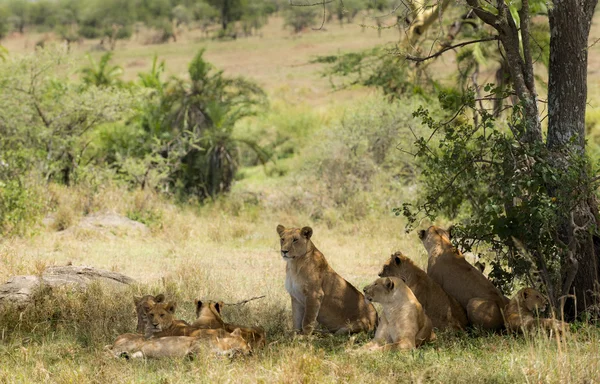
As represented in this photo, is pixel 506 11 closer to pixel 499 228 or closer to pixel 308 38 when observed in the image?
pixel 499 228

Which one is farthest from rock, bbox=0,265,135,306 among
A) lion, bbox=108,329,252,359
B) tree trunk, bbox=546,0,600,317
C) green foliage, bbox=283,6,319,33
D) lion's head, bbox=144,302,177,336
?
green foliage, bbox=283,6,319,33

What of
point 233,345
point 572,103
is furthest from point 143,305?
point 572,103

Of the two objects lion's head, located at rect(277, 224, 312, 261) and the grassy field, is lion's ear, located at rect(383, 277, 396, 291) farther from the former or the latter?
lion's head, located at rect(277, 224, 312, 261)

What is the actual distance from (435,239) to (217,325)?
8.08ft

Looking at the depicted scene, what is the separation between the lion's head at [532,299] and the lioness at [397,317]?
90cm

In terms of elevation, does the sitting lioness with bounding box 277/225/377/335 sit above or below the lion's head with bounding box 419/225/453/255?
below

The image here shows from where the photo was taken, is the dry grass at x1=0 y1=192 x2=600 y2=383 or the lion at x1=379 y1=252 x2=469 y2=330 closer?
the dry grass at x1=0 y1=192 x2=600 y2=383

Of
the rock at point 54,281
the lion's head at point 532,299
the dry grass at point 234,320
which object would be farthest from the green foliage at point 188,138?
the lion's head at point 532,299

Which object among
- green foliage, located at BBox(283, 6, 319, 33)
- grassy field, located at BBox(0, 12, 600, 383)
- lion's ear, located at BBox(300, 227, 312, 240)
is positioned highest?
green foliage, located at BBox(283, 6, 319, 33)

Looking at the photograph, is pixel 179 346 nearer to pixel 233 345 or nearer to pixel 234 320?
pixel 233 345

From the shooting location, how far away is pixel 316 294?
797 centimetres

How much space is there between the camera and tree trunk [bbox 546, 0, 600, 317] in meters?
8.16

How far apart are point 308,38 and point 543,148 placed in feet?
216

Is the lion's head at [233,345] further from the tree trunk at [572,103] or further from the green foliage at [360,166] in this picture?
the green foliage at [360,166]
